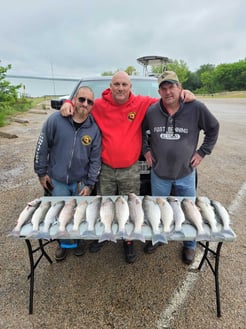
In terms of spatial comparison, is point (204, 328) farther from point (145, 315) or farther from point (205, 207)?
point (205, 207)

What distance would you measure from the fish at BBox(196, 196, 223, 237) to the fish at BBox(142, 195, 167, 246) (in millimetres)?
441

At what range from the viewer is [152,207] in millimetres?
2498

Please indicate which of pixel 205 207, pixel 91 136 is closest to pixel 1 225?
pixel 91 136

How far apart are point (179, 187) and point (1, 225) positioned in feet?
8.99

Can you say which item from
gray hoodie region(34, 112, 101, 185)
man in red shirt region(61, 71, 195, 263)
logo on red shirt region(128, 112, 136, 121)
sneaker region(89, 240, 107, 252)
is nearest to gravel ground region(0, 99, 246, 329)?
sneaker region(89, 240, 107, 252)

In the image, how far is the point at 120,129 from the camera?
9.78 ft

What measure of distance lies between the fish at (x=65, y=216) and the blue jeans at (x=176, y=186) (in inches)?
40.8

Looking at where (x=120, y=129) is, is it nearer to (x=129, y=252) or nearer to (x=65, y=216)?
(x=65, y=216)

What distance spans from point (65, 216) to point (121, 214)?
532 millimetres

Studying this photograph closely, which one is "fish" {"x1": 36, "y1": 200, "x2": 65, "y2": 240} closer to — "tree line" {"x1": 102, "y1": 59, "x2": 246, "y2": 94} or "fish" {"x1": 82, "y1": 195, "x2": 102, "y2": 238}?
"fish" {"x1": 82, "y1": 195, "x2": 102, "y2": 238}

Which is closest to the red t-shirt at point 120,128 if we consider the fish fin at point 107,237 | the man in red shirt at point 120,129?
the man in red shirt at point 120,129

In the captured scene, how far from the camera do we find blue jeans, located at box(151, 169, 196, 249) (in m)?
3.08

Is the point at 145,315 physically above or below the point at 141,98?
below

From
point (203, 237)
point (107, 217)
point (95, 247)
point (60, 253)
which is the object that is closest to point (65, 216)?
point (107, 217)
